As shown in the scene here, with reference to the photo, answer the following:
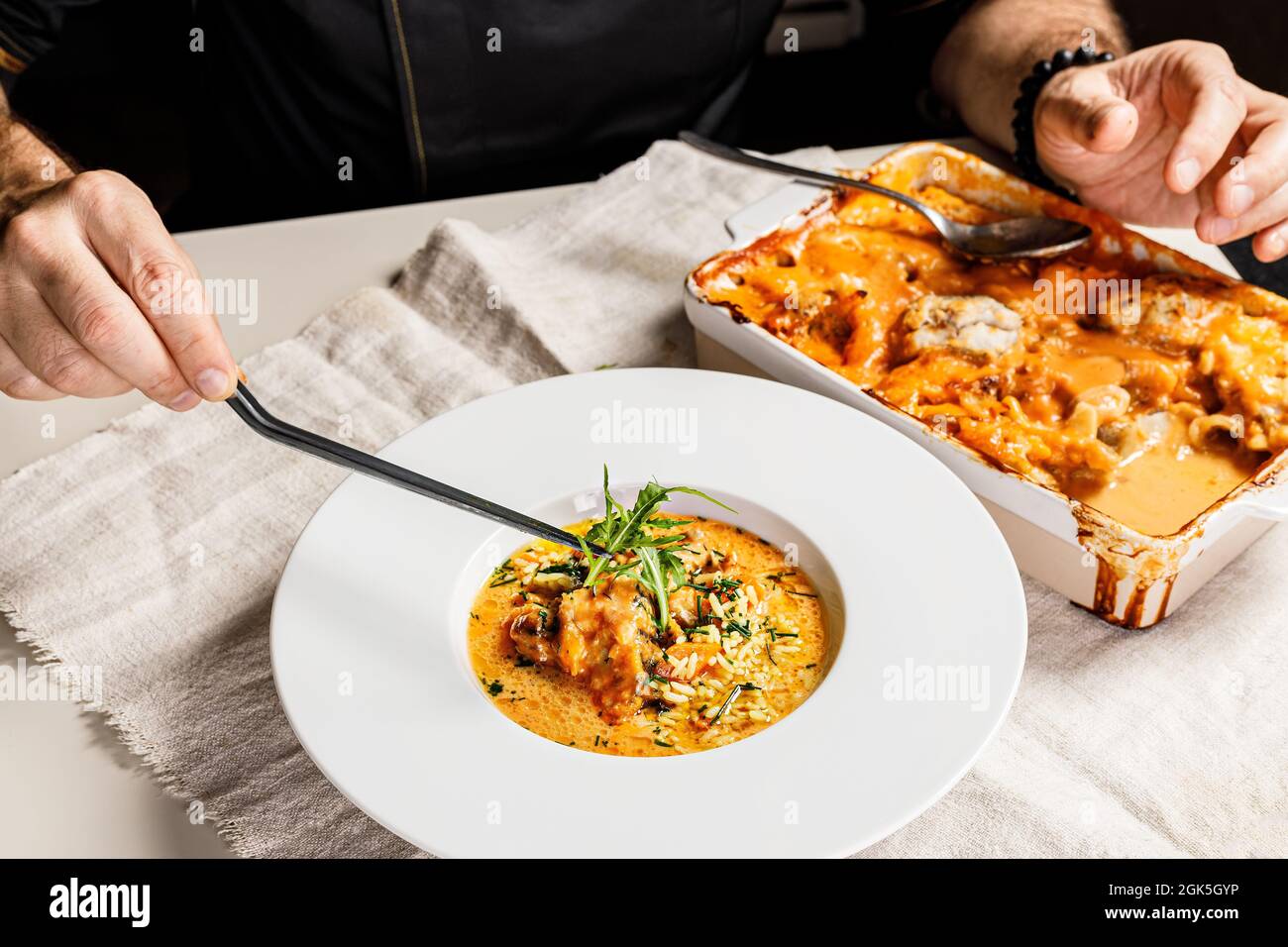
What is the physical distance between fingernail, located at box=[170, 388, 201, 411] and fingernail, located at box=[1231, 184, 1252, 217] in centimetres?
148

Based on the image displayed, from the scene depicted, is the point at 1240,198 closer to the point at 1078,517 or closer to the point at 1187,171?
the point at 1187,171

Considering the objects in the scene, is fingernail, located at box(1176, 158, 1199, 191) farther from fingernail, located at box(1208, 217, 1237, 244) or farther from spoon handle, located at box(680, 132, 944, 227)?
spoon handle, located at box(680, 132, 944, 227)

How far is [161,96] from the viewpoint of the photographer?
15.1ft

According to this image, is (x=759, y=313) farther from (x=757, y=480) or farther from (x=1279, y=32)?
(x=1279, y=32)

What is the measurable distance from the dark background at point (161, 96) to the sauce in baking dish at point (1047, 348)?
2.44 m

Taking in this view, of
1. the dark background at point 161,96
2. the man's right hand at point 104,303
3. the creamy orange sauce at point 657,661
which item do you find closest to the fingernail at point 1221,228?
the creamy orange sauce at point 657,661

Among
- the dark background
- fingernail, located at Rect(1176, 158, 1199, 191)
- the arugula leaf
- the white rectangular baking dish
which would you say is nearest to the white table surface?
fingernail, located at Rect(1176, 158, 1199, 191)

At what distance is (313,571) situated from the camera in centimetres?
134

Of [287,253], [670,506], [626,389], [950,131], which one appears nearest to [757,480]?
[670,506]

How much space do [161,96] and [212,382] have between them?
3.84 metres

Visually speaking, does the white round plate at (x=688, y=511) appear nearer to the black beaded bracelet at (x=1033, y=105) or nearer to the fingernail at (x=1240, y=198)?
the fingernail at (x=1240, y=198)

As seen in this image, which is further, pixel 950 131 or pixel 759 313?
pixel 950 131

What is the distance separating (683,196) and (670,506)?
3.11 ft

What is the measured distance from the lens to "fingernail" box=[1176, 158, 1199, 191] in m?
1.74
